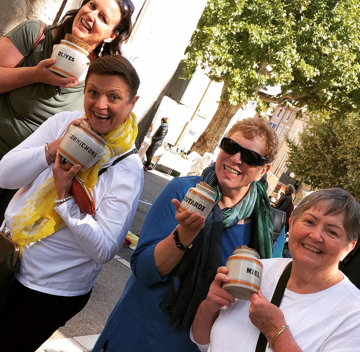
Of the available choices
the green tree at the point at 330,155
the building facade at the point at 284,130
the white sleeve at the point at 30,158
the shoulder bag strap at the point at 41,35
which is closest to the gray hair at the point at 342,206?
the white sleeve at the point at 30,158

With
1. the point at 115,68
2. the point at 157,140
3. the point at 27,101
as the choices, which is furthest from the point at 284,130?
the point at 115,68

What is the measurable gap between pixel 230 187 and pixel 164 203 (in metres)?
0.32

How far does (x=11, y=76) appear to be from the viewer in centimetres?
222

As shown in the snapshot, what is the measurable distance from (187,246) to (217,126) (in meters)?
18.8

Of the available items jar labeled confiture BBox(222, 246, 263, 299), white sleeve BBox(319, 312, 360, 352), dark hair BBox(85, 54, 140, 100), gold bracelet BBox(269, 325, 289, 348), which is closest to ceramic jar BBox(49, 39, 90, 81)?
dark hair BBox(85, 54, 140, 100)

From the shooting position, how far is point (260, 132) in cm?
213

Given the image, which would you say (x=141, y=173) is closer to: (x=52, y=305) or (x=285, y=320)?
(x=52, y=305)

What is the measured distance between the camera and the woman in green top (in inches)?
88.9

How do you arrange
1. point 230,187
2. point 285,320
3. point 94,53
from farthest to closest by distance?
point 94,53
point 230,187
point 285,320

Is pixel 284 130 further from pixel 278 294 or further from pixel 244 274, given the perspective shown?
pixel 244 274

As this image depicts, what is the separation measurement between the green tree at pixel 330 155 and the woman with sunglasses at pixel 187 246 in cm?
1881

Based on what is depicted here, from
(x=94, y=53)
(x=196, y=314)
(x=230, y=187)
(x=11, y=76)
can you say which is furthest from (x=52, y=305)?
(x=94, y=53)

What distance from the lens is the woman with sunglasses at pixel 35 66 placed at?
2260 millimetres

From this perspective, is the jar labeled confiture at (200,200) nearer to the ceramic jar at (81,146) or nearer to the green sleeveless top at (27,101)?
the ceramic jar at (81,146)
